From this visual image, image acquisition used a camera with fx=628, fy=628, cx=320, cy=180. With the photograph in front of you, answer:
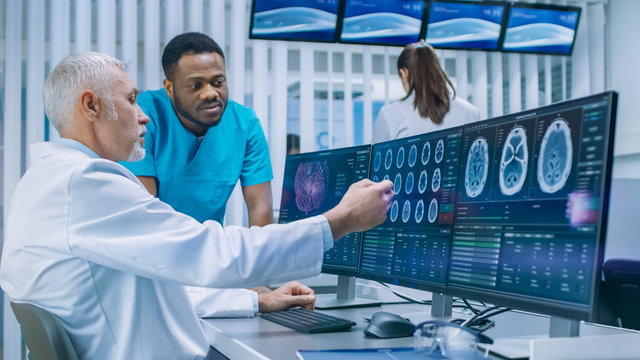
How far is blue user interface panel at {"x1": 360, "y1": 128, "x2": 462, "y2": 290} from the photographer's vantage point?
4.55ft

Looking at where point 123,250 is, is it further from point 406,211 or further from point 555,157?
point 555,157

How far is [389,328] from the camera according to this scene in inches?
51.0

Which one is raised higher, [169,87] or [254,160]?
[169,87]

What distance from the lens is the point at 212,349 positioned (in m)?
1.51

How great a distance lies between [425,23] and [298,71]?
0.84m

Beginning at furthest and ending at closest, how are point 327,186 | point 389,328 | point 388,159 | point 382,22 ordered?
point 382,22 → point 327,186 → point 388,159 → point 389,328

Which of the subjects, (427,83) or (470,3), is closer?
(427,83)

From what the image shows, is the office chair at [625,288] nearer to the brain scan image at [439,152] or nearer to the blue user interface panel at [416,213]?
the blue user interface panel at [416,213]

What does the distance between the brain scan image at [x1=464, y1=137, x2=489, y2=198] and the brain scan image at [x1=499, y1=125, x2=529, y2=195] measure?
0.05 metres

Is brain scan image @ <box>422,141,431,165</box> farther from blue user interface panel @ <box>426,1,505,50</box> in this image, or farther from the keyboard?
blue user interface panel @ <box>426,1,505,50</box>

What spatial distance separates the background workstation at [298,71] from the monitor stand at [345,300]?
0.86 m

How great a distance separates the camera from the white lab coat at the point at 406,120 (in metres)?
2.72

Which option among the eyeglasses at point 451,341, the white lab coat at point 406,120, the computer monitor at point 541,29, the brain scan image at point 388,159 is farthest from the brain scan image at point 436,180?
the computer monitor at point 541,29

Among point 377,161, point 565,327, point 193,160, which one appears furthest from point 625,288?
point 193,160
